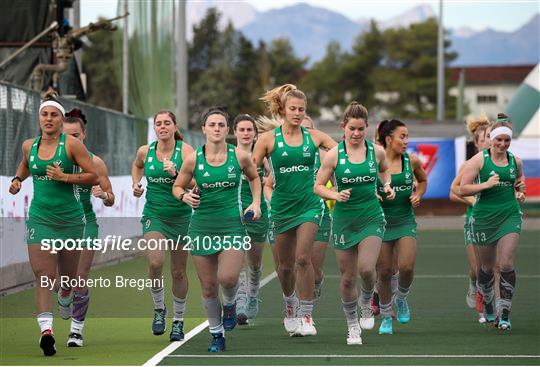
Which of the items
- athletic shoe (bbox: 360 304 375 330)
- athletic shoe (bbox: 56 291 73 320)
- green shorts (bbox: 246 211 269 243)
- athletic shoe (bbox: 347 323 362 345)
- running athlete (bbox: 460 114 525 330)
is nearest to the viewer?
athletic shoe (bbox: 347 323 362 345)

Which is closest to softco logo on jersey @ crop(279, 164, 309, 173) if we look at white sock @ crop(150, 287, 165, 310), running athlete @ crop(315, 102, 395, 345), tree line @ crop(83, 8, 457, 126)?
running athlete @ crop(315, 102, 395, 345)

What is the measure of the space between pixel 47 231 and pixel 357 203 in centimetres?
283

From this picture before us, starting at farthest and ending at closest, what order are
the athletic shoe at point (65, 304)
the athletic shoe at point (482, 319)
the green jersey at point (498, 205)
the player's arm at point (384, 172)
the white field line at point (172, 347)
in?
1. the athletic shoe at point (482, 319)
2. the green jersey at point (498, 205)
3. the athletic shoe at point (65, 304)
4. the player's arm at point (384, 172)
5. the white field line at point (172, 347)

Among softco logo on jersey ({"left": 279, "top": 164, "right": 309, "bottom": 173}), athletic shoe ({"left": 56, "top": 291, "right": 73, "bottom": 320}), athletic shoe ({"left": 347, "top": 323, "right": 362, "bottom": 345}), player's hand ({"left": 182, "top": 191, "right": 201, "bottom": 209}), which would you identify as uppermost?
softco logo on jersey ({"left": 279, "top": 164, "right": 309, "bottom": 173})

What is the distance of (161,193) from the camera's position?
1362cm

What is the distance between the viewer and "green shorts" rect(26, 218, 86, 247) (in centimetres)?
1260

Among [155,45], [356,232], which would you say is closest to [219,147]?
[356,232]

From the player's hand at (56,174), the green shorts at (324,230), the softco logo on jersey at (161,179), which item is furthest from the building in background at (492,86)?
the player's hand at (56,174)

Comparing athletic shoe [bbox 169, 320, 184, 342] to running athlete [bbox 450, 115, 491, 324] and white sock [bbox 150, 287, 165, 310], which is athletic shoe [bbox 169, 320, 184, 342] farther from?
running athlete [bbox 450, 115, 491, 324]

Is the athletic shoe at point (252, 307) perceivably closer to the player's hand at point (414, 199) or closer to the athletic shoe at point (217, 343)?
the player's hand at point (414, 199)

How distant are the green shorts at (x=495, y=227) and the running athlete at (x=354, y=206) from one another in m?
1.47

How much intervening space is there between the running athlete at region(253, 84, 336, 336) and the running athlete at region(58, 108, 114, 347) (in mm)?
1505

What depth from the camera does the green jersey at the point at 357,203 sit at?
13.2 meters

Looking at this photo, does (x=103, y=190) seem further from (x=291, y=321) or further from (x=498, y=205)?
(x=498, y=205)
